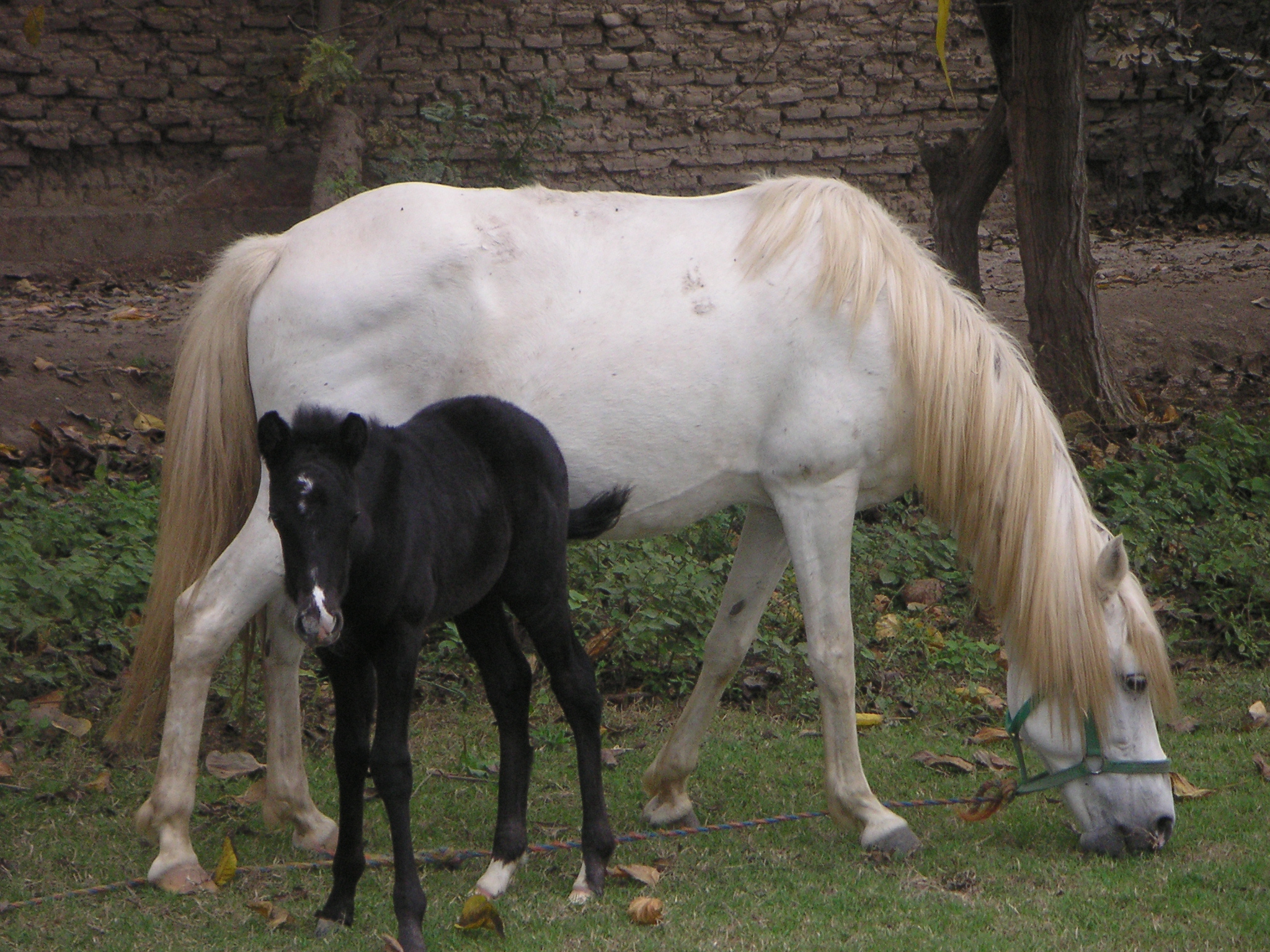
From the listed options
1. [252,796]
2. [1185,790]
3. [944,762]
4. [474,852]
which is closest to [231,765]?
[252,796]

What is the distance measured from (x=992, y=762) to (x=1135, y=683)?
39.7 inches

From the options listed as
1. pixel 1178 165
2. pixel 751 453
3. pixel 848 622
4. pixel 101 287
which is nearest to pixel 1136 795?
pixel 848 622

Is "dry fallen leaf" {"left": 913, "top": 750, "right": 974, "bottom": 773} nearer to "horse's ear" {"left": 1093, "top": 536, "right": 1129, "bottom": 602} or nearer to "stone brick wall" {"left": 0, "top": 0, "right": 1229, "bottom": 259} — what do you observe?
"horse's ear" {"left": 1093, "top": 536, "right": 1129, "bottom": 602}

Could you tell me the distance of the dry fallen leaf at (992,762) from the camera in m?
4.25

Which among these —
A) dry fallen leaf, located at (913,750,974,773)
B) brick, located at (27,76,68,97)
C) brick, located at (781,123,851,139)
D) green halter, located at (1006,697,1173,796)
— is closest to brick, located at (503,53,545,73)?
brick, located at (781,123,851,139)

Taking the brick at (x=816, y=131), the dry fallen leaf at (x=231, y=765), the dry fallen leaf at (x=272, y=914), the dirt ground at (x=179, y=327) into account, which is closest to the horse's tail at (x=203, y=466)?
the dry fallen leaf at (x=231, y=765)

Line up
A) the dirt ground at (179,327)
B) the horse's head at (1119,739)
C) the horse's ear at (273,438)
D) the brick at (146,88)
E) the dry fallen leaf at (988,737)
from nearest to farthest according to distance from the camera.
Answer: the horse's ear at (273,438)
the horse's head at (1119,739)
the dry fallen leaf at (988,737)
the dirt ground at (179,327)
the brick at (146,88)

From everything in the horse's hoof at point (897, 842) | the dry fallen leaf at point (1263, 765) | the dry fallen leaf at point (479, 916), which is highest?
the dry fallen leaf at point (479, 916)

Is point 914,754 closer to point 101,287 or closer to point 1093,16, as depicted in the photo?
point 101,287

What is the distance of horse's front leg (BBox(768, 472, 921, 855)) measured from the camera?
354 centimetres

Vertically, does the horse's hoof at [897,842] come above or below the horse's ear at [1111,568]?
below

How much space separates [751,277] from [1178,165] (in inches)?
394

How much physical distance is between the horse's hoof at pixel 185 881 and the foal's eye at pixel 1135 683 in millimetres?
2481

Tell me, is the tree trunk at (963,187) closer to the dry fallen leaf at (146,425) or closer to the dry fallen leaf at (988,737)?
the dry fallen leaf at (988,737)
